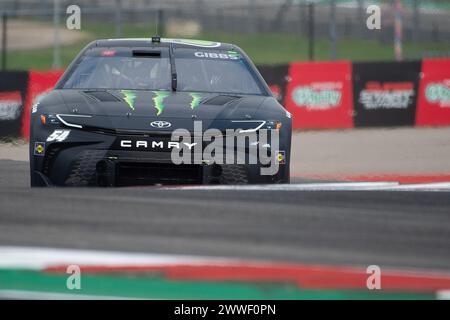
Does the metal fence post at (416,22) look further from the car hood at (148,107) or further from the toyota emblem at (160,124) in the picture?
the toyota emblem at (160,124)

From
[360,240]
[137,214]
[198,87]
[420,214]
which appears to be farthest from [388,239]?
[198,87]

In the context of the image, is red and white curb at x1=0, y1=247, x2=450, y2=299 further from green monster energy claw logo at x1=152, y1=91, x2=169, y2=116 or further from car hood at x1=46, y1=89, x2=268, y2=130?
green monster energy claw logo at x1=152, y1=91, x2=169, y2=116

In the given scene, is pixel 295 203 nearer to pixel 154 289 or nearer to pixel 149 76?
pixel 154 289

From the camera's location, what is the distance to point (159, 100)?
7.69 metres

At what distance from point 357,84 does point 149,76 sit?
30.3 feet

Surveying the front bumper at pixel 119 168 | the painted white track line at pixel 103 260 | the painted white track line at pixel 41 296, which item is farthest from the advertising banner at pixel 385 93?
the painted white track line at pixel 41 296

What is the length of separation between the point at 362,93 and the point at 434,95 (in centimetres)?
122

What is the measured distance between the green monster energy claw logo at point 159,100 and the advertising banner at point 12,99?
734 centimetres

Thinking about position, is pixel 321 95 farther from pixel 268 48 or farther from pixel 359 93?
pixel 268 48

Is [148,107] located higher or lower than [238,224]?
higher

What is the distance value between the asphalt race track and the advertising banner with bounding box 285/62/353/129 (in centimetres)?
1244

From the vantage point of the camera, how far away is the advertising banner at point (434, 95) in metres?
17.4

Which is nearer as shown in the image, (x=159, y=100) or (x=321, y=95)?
(x=159, y=100)

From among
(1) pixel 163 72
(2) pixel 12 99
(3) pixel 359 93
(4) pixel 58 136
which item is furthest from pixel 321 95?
(4) pixel 58 136
